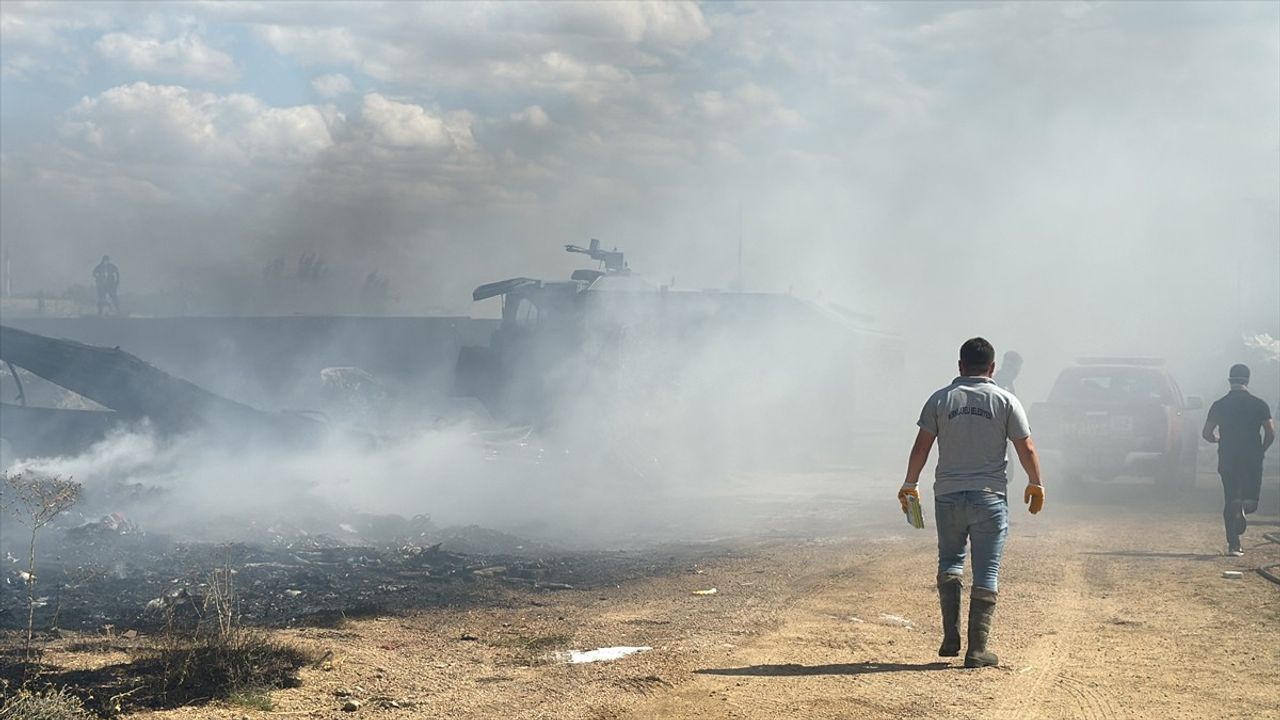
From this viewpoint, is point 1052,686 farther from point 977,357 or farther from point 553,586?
point 553,586

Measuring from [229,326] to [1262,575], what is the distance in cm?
2425

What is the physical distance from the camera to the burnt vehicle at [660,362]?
770 inches

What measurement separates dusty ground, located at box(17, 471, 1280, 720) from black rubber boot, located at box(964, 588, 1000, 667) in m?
0.11

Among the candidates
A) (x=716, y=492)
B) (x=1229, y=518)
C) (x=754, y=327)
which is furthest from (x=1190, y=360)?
(x=1229, y=518)

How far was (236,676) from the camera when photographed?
221 inches

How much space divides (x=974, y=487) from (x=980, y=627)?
77cm

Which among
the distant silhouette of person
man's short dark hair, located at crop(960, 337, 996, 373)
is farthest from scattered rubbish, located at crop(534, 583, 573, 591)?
the distant silhouette of person

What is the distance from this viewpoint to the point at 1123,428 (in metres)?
15.2

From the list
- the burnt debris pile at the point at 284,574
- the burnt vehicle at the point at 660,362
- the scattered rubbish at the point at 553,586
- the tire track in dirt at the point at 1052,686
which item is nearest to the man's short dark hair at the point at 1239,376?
the tire track in dirt at the point at 1052,686

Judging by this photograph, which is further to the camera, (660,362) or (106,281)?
(106,281)

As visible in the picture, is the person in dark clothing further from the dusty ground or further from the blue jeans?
the blue jeans

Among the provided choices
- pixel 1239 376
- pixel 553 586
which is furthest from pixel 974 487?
pixel 1239 376

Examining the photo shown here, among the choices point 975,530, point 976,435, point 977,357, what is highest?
point 977,357

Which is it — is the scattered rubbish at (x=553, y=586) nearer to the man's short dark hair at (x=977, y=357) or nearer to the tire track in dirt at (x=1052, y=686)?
the tire track in dirt at (x=1052, y=686)
